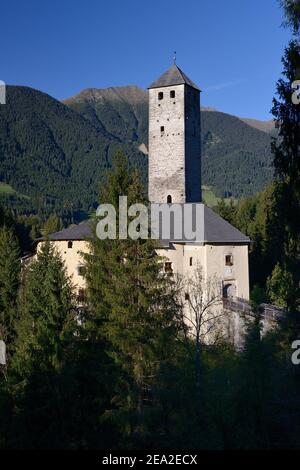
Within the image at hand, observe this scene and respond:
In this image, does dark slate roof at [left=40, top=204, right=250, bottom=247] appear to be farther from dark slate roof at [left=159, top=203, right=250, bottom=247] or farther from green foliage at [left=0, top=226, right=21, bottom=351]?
green foliage at [left=0, top=226, right=21, bottom=351]

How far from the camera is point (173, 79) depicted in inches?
1710

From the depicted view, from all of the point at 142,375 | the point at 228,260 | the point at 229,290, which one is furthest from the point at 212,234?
the point at 142,375

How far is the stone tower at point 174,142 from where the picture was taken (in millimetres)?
41438

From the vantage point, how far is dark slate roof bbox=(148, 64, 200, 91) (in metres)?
43.0

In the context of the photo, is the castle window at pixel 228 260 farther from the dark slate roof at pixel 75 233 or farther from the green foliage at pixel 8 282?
the green foliage at pixel 8 282

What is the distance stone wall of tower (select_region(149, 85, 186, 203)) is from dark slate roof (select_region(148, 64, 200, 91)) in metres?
0.43

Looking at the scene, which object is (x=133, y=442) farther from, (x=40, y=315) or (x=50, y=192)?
(x=50, y=192)

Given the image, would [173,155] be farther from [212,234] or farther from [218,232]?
[212,234]

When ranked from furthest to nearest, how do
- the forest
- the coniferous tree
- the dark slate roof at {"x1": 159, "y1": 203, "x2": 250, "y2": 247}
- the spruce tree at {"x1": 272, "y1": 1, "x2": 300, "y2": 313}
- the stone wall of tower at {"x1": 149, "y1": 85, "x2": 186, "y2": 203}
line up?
the stone wall of tower at {"x1": 149, "y1": 85, "x2": 186, "y2": 203}, the dark slate roof at {"x1": 159, "y1": 203, "x2": 250, "y2": 247}, the coniferous tree, the forest, the spruce tree at {"x1": 272, "y1": 1, "x2": 300, "y2": 313}

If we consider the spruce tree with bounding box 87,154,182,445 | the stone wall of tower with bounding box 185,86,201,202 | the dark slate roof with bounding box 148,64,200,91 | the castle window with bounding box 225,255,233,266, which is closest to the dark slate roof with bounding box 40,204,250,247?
the castle window with bounding box 225,255,233,266

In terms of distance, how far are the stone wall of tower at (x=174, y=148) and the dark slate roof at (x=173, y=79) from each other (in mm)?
349

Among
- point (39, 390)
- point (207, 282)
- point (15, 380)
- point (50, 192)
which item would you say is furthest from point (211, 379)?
point (50, 192)

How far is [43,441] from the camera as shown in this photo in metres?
18.8

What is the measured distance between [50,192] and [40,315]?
16239cm
